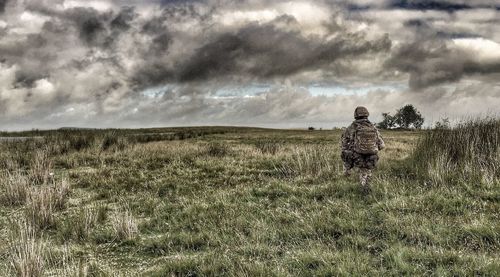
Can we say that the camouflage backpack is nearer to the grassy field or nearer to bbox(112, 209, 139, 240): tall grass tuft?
the grassy field

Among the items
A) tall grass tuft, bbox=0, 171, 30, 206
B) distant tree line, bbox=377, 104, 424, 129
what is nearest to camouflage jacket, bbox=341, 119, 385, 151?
tall grass tuft, bbox=0, 171, 30, 206

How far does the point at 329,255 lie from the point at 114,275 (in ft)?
9.79

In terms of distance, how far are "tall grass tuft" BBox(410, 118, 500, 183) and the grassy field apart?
0.05 metres

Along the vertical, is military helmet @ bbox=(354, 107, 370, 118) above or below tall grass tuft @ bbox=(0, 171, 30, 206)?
above

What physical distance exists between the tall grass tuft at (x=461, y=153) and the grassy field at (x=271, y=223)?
55mm

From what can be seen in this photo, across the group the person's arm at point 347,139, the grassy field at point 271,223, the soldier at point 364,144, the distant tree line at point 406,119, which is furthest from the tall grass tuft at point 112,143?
the distant tree line at point 406,119

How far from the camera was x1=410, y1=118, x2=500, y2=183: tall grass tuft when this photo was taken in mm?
11008

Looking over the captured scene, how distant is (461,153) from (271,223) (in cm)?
761

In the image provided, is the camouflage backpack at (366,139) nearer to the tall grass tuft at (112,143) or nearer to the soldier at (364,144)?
the soldier at (364,144)

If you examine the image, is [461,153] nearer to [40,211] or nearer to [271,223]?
[271,223]

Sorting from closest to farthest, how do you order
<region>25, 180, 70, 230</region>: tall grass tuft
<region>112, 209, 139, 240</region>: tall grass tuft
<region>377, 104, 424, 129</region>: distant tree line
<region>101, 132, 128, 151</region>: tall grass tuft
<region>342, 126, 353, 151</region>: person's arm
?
<region>112, 209, 139, 240</region>: tall grass tuft < <region>25, 180, 70, 230</region>: tall grass tuft < <region>342, 126, 353, 151</region>: person's arm < <region>101, 132, 128, 151</region>: tall grass tuft < <region>377, 104, 424, 129</region>: distant tree line

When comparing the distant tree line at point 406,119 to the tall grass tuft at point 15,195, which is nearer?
the tall grass tuft at point 15,195

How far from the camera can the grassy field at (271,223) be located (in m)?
5.77

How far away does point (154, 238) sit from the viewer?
299 inches
